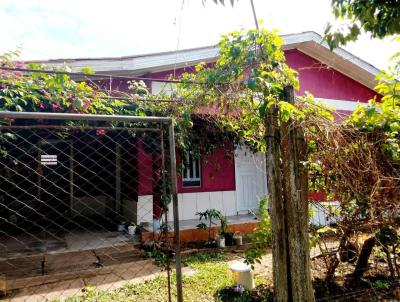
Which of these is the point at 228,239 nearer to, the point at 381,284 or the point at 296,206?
the point at 381,284

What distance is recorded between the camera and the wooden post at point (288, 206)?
2.92m

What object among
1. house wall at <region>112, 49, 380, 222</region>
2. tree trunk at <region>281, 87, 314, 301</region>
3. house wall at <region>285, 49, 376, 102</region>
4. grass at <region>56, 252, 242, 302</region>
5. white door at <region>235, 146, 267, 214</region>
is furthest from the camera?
house wall at <region>285, 49, 376, 102</region>

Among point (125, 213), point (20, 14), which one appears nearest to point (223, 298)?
point (20, 14)

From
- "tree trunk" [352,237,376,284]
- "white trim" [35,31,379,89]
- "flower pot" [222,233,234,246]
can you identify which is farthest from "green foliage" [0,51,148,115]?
"tree trunk" [352,237,376,284]

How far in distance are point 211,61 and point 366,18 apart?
5.49 m

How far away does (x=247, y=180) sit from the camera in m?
8.80

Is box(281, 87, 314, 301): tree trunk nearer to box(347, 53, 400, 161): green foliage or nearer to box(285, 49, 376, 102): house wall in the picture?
box(347, 53, 400, 161): green foliage

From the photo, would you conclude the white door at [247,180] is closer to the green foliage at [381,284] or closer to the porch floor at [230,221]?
the porch floor at [230,221]

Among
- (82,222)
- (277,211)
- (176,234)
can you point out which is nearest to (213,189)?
(82,222)

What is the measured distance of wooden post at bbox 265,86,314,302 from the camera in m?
2.92

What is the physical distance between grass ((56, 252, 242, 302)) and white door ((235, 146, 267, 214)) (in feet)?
12.5

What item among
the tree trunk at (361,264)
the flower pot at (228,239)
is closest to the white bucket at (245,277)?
the tree trunk at (361,264)

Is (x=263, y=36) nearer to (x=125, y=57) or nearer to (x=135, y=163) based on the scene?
(x=125, y=57)

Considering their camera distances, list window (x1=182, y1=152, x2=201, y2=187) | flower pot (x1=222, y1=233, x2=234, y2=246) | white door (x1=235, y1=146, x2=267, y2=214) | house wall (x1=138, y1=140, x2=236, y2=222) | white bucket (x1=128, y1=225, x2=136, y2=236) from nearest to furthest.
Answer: flower pot (x1=222, y1=233, x2=234, y2=246), white bucket (x1=128, y1=225, x2=136, y2=236), house wall (x1=138, y1=140, x2=236, y2=222), window (x1=182, y1=152, x2=201, y2=187), white door (x1=235, y1=146, x2=267, y2=214)
